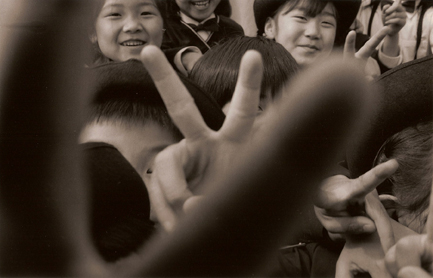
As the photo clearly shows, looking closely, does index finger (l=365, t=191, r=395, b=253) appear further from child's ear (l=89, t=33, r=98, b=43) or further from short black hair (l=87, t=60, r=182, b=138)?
child's ear (l=89, t=33, r=98, b=43)

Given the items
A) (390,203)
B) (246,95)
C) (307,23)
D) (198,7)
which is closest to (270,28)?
(307,23)

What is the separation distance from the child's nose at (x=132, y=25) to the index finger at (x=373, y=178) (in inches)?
24.4

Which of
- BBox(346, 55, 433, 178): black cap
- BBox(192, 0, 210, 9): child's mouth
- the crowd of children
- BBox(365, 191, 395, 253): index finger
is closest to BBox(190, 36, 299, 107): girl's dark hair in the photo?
the crowd of children

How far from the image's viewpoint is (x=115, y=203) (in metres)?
1.13

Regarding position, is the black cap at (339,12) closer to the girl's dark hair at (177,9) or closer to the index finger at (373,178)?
the girl's dark hair at (177,9)

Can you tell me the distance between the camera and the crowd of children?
1108 mm

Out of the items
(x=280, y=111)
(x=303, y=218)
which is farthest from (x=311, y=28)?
(x=303, y=218)

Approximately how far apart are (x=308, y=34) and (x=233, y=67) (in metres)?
0.24

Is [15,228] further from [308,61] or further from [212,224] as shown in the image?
[308,61]

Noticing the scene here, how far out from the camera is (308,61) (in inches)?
52.3

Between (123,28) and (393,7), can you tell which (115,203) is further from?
(393,7)

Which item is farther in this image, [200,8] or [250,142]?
[200,8]

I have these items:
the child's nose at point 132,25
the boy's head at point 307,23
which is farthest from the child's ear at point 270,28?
the child's nose at point 132,25

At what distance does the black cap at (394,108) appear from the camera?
130 centimetres
